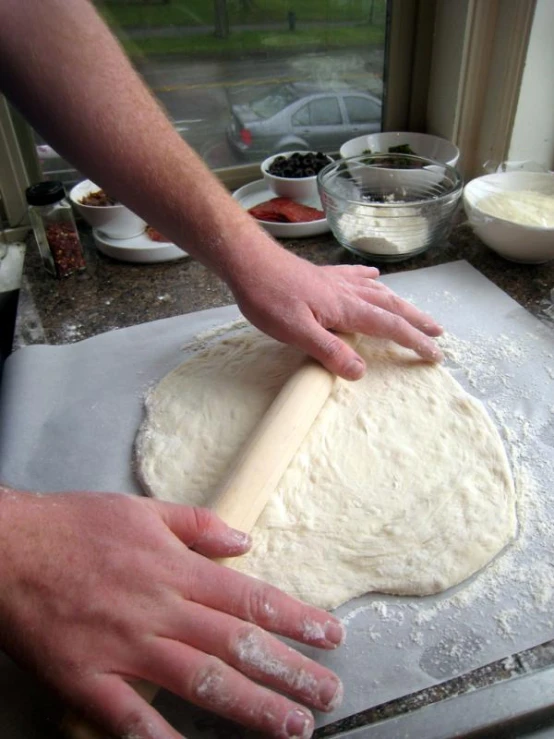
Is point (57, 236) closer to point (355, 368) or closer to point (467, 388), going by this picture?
point (355, 368)

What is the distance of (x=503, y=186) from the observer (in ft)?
5.91

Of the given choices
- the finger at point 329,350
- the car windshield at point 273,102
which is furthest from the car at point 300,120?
the finger at point 329,350

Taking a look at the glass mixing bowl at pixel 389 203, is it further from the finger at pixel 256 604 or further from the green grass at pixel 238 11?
the finger at pixel 256 604

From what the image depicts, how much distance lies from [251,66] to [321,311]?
1.23 meters

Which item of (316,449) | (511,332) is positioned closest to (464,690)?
(316,449)

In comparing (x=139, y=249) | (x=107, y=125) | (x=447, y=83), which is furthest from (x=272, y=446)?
(x=447, y=83)

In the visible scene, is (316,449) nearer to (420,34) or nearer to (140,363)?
(140,363)

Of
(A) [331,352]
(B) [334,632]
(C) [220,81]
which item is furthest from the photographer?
(C) [220,81]

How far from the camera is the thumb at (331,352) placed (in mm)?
1162

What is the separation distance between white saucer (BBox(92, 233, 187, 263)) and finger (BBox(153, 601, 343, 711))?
1220mm

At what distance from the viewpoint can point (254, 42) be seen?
200 centimetres

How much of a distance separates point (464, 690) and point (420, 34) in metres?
2.04

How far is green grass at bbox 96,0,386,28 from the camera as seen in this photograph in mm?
1827

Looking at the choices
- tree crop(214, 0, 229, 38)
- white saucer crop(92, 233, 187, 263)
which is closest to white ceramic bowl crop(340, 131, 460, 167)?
tree crop(214, 0, 229, 38)
